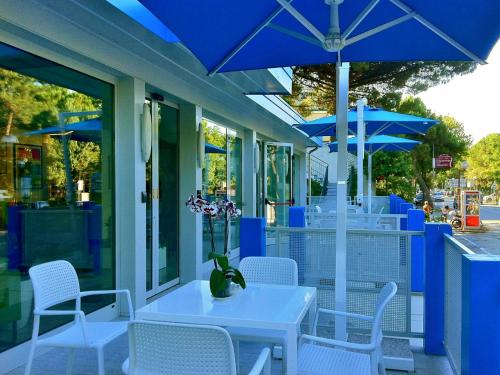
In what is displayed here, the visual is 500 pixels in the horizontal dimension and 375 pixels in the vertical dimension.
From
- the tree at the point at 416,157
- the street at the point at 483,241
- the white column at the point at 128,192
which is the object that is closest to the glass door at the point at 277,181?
the street at the point at 483,241

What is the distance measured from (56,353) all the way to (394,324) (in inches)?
106

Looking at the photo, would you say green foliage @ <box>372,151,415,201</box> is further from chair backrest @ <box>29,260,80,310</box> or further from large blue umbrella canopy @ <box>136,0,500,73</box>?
chair backrest @ <box>29,260,80,310</box>

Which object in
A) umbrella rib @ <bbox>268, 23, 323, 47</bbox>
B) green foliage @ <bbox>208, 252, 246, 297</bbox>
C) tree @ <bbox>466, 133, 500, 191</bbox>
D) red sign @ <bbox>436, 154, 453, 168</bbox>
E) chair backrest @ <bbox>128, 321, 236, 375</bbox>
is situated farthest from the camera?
tree @ <bbox>466, 133, 500, 191</bbox>

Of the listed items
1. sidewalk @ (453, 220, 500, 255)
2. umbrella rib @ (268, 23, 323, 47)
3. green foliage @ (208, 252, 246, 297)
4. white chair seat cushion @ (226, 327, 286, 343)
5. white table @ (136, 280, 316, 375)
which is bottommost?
sidewalk @ (453, 220, 500, 255)

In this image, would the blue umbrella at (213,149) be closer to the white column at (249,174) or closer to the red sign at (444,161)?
the white column at (249,174)

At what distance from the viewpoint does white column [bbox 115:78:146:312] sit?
14.8 feet

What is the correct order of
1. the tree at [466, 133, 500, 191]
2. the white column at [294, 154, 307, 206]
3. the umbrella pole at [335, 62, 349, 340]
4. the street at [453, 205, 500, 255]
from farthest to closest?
the tree at [466, 133, 500, 191]
the white column at [294, 154, 307, 206]
the street at [453, 205, 500, 255]
the umbrella pole at [335, 62, 349, 340]

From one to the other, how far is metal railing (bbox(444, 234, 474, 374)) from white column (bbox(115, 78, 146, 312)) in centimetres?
281

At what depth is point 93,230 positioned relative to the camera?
13.9 feet

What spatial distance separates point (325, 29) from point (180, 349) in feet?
7.01

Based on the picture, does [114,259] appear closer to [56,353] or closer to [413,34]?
[56,353]

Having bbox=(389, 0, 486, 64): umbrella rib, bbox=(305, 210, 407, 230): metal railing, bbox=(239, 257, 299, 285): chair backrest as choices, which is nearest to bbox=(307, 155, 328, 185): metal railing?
bbox=(305, 210, 407, 230): metal railing

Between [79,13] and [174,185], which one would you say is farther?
[174,185]

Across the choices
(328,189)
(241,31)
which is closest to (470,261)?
(241,31)
